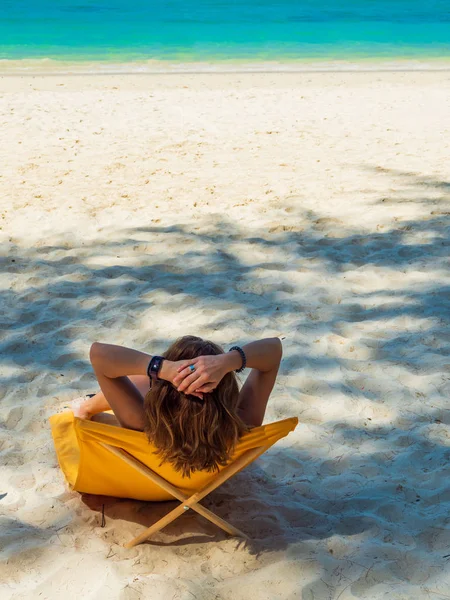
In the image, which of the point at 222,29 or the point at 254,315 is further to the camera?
the point at 222,29

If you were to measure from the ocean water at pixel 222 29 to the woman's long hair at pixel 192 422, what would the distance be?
20942 millimetres

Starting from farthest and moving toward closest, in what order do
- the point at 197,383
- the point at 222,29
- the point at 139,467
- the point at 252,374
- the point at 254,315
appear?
the point at 222,29
the point at 254,315
the point at 252,374
the point at 139,467
the point at 197,383

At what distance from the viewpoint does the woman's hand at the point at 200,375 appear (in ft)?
8.25

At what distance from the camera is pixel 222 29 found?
30.4 meters

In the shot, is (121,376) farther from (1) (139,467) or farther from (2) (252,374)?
(2) (252,374)

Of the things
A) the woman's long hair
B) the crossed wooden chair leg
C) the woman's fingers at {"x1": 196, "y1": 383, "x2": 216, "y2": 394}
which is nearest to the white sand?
the crossed wooden chair leg

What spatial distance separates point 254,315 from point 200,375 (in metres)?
2.38

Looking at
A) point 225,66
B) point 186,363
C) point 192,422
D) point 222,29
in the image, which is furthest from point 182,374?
point 222,29

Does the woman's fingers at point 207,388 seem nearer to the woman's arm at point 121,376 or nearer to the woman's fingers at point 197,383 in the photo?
the woman's fingers at point 197,383

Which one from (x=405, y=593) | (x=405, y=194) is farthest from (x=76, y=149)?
(x=405, y=593)

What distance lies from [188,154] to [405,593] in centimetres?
636

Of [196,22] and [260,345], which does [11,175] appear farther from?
[196,22]

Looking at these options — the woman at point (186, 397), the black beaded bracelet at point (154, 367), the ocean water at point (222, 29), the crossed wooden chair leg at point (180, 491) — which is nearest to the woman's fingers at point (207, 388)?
the woman at point (186, 397)

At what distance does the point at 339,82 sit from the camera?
14.0 m
